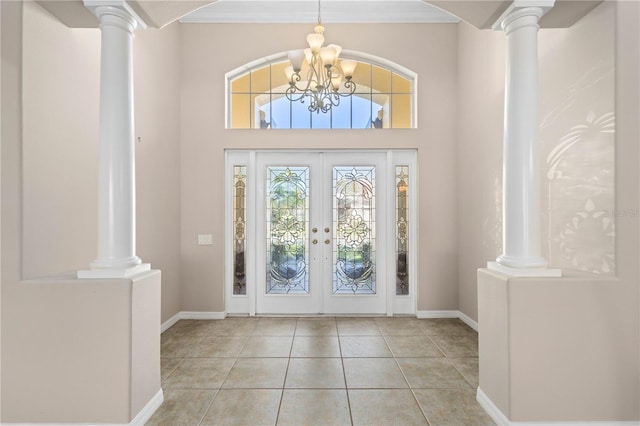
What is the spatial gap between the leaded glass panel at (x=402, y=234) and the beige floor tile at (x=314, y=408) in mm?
2272

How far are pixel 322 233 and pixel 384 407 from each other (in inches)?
98.9

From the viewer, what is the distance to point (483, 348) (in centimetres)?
250

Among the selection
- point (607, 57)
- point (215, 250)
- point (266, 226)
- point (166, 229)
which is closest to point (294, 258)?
point (266, 226)

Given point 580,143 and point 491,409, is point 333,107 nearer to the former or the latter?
point 580,143

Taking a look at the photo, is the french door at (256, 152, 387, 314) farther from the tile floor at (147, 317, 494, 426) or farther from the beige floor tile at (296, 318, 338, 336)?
the tile floor at (147, 317, 494, 426)

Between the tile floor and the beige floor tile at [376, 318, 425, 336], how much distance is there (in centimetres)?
1

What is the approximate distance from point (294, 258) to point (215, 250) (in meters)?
0.99

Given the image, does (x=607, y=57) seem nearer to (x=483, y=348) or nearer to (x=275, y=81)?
(x=483, y=348)

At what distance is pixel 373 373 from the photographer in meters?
3.01

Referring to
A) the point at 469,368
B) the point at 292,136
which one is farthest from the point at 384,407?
the point at 292,136

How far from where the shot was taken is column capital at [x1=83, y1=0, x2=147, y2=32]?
7.39 feet

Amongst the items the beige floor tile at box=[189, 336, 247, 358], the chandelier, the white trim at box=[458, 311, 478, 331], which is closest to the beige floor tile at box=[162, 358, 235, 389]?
the beige floor tile at box=[189, 336, 247, 358]

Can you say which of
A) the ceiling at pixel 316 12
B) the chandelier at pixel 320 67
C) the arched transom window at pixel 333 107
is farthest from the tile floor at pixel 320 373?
the ceiling at pixel 316 12

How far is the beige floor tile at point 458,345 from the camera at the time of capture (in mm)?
3439
